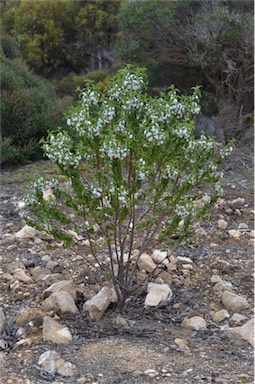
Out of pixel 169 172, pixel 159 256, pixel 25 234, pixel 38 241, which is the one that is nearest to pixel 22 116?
pixel 25 234

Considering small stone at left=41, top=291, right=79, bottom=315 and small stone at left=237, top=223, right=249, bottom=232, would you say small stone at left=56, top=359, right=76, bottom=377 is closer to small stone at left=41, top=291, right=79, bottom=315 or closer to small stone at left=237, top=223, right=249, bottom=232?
small stone at left=41, top=291, right=79, bottom=315

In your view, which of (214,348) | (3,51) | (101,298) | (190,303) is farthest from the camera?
(3,51)

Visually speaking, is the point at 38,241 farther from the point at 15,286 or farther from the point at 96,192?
the point at 96,192

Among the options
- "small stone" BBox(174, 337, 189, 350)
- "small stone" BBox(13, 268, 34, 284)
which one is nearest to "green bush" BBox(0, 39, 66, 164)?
"small stone" BBox(13, 268, 34, 284)

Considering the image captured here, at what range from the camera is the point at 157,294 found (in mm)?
3475

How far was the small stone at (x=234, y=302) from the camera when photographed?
340 centimetres

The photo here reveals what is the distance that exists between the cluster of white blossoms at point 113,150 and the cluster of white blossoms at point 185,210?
51 centimetres

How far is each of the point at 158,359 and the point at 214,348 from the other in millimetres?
327

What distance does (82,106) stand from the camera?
306 cm

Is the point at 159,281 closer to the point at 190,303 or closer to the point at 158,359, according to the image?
the point at 190,303

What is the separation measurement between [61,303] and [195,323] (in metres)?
0.75

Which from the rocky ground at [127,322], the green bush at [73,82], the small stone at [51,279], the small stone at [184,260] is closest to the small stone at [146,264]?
the rocky ground at [127,322]

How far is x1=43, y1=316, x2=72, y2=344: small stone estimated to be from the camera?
2.98 meters

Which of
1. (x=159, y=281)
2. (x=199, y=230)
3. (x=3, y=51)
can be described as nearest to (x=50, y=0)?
(x=3, y=51)
